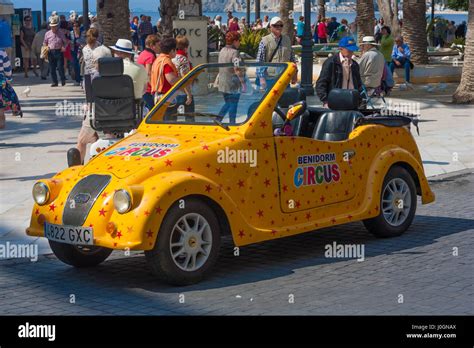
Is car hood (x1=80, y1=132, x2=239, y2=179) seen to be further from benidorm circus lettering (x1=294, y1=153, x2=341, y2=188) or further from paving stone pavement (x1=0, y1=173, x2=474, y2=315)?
paving stone pavement (x1=0, y1=173, x2=474, y2=315)

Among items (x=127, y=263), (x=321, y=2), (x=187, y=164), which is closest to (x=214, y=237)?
(x=187, y=164)

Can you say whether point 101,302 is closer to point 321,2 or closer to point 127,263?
point 127,263

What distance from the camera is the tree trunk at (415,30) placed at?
3017cm

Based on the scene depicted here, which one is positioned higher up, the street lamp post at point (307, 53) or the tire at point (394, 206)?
the street lamp post at point (307, 53)

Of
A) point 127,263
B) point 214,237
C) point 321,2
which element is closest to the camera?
point 214,237

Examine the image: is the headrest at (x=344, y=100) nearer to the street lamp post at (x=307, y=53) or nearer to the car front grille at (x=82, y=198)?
the car front grille at (x=82, y=198)

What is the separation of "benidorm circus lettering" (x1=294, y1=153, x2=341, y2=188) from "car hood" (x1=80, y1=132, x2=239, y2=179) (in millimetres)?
721

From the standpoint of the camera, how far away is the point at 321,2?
54.4 m

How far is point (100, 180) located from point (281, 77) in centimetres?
200

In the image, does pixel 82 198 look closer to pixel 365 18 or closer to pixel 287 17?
pixel 365 18

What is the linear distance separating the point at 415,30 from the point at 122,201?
23154 millimetres

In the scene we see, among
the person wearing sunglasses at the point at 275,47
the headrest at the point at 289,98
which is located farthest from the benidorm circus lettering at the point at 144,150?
the person wearing sunglasses at the point at 275,47

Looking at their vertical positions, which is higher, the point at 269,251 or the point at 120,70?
the point at 120,70

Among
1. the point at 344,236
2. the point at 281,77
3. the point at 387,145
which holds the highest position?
the point at 281,77
